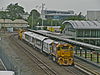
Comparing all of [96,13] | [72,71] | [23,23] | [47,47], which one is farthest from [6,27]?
[72,71]

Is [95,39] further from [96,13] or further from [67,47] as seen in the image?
[96,13]

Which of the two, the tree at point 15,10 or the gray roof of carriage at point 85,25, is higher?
the tree at point 15,10

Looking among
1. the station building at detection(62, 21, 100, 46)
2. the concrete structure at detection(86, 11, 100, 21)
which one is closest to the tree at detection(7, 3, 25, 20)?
the concrete structure at detection(86, 11, 100, 21)

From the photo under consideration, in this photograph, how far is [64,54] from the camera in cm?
2623

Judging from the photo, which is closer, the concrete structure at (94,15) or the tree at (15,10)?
the concrete structure at (94,15)

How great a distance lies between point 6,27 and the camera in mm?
103938

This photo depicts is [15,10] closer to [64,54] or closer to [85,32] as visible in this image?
[85,32]

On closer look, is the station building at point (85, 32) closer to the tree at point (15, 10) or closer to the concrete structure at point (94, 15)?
the concrete structure at point (94, 15)

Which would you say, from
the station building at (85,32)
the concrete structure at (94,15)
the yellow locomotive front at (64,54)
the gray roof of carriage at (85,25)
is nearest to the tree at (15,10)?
the concrete structure at (94,15)

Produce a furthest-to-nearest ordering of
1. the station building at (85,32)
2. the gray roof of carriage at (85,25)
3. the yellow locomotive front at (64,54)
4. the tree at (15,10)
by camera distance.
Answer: the tree at (15,10) → the gray roof of carriage at (85,25) → the station building at (85,32) → the yellow locomotive front at (64,54)

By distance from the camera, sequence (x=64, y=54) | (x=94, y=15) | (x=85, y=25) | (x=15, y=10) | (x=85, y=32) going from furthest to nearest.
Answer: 1. (x=15, y=10)
2. (x=94, y=15)
3. (x=85, y=25)
4. (x=85, y=32)
5. (x=64, y=54)

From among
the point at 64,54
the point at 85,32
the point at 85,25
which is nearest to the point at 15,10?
the point at 85,25

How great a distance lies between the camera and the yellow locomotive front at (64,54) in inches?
1027

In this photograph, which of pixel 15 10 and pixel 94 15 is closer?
pixel 94 15
